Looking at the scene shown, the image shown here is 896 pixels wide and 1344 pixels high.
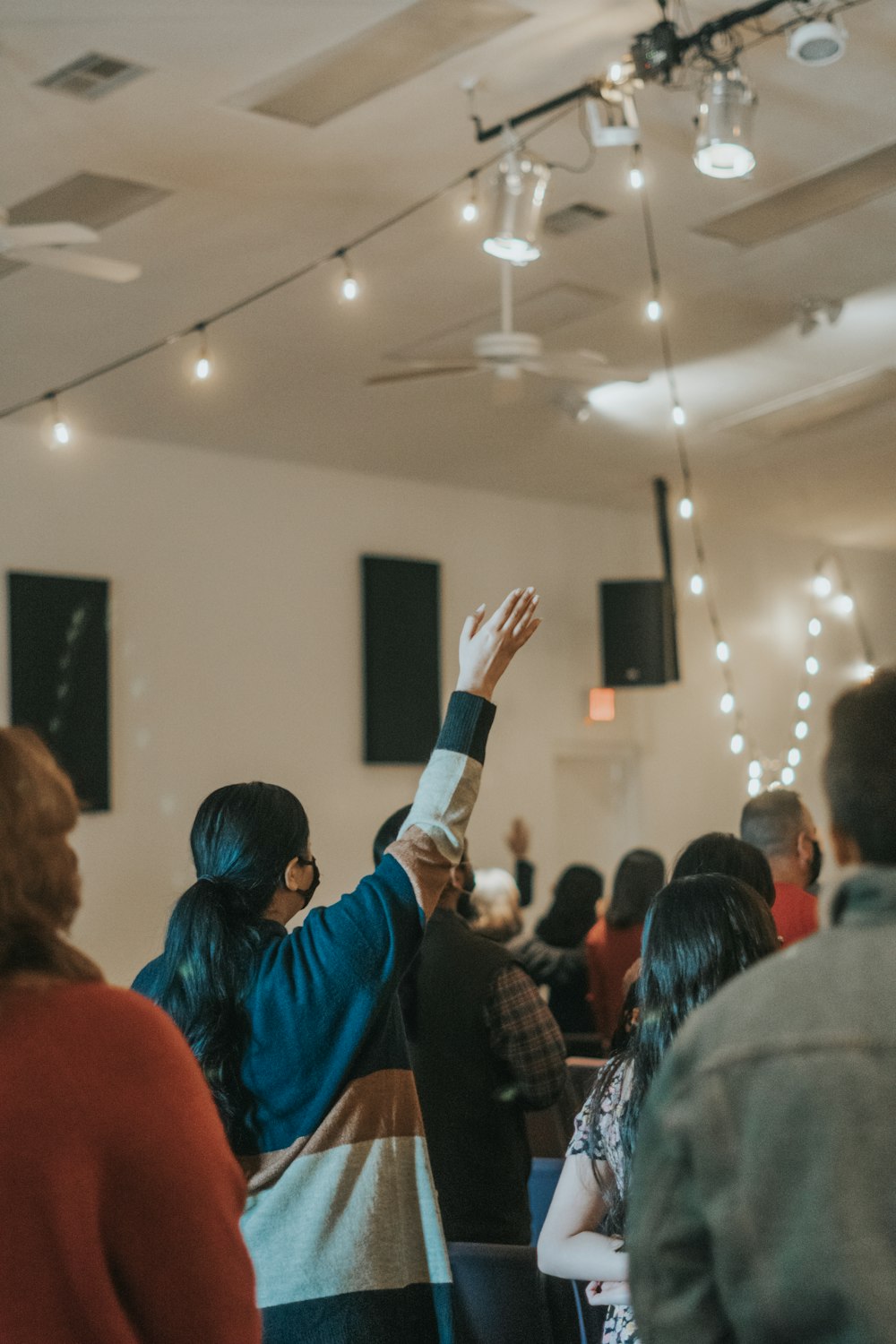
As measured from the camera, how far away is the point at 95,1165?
3.87 ft

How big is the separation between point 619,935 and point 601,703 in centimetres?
514

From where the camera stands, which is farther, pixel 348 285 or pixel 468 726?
pixel 348 285

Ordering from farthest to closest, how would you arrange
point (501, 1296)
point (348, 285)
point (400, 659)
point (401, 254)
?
point (400, 659)
point (401, 254)
point (348, 285)
point (501, 1296)

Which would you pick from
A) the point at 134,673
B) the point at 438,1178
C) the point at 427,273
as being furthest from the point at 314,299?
the point at 438,1178

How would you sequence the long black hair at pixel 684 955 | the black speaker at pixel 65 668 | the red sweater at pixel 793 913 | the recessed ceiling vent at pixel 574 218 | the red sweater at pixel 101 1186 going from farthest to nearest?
the black speaker at pixel 65 668 < the recessed ceiling vent at pixel 574 218 < the red sweater at pixel 793 913 < the long black hair at pixel 684 955 < the red sweater at pixel 101 1186

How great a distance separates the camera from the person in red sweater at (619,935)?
5.02 meters

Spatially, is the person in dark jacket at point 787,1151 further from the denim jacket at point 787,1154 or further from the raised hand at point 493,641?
the raised hand at point 493,641

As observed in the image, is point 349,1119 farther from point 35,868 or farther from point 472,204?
point 472,204

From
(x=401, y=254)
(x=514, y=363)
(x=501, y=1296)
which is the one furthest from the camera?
(x=401, y=254)

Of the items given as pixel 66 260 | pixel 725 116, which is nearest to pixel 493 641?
pixel 725 116

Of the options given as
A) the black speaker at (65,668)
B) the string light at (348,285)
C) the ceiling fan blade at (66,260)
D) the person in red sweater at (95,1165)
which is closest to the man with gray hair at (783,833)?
the person in red sweater at (95,1165)

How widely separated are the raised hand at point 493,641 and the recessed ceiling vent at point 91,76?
3586mm

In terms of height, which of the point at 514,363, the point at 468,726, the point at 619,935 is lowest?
the point at 619,935

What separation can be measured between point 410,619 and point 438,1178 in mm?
6563
